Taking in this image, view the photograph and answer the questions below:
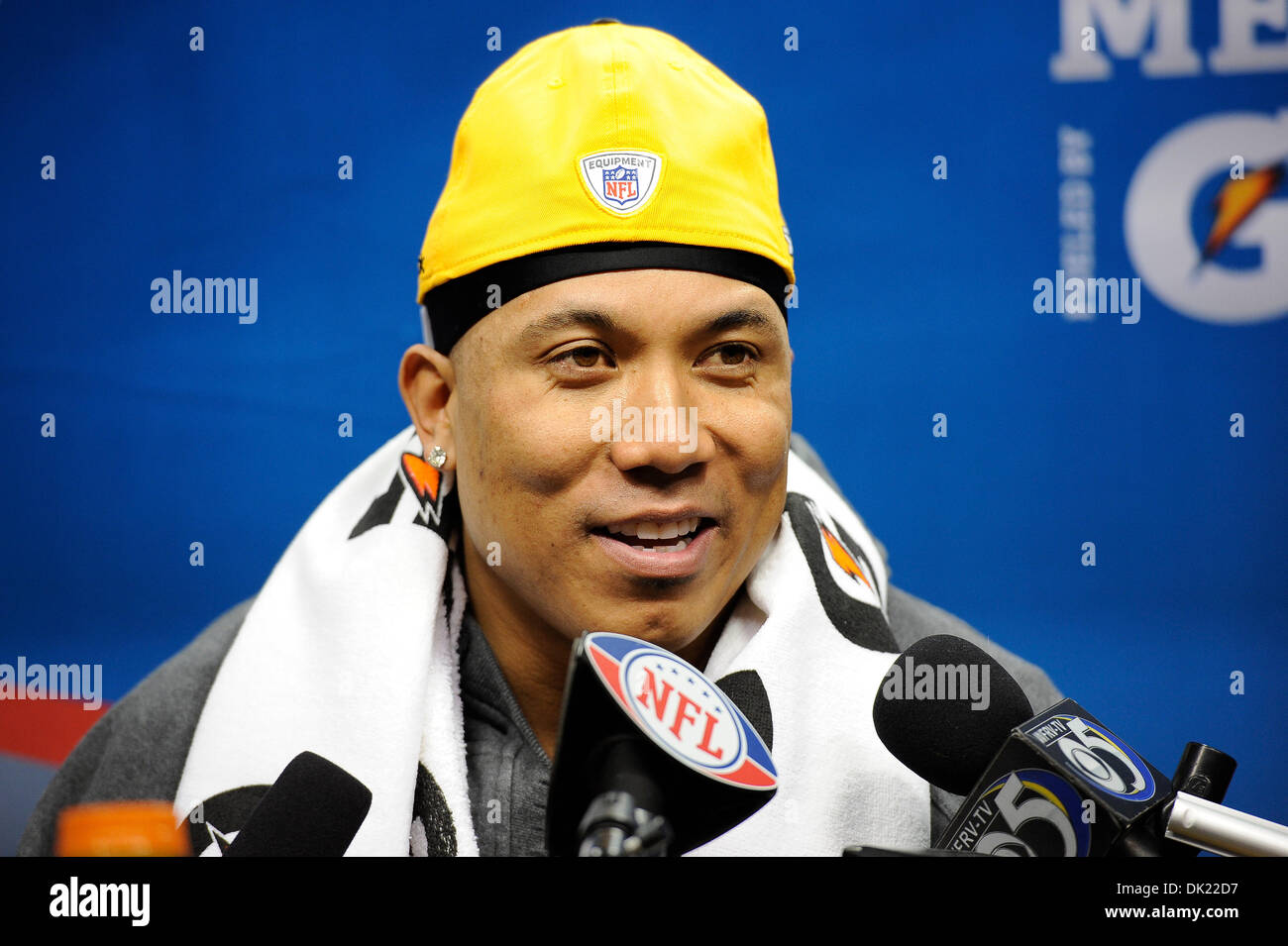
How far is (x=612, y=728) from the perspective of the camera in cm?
71

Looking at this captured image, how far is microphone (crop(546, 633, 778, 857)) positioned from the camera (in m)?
0.68

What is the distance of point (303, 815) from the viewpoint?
3.19 ft

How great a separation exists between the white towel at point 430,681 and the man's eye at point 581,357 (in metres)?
0.32

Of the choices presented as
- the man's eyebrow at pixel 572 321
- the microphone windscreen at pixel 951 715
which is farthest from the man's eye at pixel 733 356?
the microphone windscreen at pixel 951 715

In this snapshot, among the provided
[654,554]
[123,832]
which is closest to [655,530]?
[654,554]

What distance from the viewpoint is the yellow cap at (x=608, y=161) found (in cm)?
118

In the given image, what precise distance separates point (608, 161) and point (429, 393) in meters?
0.35

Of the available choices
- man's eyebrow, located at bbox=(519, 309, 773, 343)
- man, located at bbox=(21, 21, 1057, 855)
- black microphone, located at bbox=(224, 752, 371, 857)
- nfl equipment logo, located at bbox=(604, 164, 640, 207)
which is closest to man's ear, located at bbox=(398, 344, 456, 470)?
man, located at bbox=(21, 21, 1057, 855)

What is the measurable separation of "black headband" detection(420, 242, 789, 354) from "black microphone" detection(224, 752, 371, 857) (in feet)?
1.66

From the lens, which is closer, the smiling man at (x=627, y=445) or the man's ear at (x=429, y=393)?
the smiling man at (x=627, y=445)

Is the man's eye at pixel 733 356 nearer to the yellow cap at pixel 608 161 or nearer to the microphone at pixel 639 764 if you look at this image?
the yellow cap at pixel 608 161

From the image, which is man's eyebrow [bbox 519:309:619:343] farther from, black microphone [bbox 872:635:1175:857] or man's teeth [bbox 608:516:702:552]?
black microphone [bbox 872:635:1175:857]

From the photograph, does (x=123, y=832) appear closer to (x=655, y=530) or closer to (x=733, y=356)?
(x=655, y=530)
